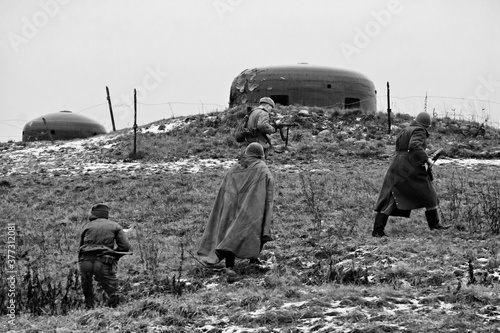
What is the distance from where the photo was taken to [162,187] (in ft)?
62.8

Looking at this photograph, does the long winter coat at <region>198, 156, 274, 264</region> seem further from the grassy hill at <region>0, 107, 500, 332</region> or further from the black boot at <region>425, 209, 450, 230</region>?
the black boot at <region>425, 209, 450, 230</region>

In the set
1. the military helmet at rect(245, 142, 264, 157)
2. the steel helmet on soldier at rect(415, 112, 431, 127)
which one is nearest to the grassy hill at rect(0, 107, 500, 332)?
the military helmet at rect(245, 142, 264, 157)

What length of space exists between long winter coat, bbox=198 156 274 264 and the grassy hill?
1.03 ft

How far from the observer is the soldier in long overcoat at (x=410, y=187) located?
1149 centimetres

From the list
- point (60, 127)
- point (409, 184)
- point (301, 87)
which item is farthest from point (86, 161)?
point (409, 184)

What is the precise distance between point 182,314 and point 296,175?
42.8ft

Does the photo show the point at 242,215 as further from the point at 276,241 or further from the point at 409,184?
the point at 409,184

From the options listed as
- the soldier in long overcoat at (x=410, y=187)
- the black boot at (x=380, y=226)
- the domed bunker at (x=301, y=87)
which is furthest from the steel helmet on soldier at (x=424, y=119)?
the domed bunker at (x=301, y=87)

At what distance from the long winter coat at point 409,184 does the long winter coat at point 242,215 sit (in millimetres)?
2257

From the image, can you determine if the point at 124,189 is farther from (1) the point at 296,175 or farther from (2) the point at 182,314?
(2) the point at 182,314

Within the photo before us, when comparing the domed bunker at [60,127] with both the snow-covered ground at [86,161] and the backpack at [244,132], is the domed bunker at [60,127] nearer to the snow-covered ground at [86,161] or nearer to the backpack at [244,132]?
the snow-covered ground at [86,161]

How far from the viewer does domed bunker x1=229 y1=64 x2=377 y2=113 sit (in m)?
32.7

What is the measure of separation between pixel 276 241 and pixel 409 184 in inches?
89.2

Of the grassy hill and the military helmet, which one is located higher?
the military helmet
